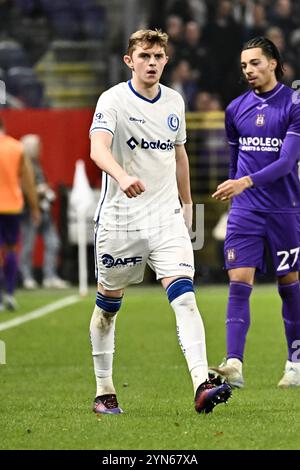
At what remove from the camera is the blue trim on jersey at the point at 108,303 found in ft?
25.6

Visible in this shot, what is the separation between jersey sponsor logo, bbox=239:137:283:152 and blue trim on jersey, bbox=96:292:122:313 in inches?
73.5

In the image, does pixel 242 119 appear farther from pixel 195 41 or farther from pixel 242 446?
pixel 195 41

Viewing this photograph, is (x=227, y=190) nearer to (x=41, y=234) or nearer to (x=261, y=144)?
(x=261, y=144)

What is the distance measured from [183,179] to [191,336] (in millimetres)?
1101

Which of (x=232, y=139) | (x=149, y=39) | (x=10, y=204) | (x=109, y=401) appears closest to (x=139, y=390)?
(x=109, y=401)

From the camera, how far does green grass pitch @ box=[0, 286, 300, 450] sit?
6617mm

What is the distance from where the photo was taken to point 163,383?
9555 mm

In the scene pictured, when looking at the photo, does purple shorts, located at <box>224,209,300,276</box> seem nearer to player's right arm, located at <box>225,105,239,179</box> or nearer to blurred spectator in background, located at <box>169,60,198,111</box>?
player's right arm, located at <box>225,105,239,179</box>

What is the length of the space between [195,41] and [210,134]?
7.25 ft

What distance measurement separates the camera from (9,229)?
16.6 m

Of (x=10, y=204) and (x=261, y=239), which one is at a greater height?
(x=261, y=239)

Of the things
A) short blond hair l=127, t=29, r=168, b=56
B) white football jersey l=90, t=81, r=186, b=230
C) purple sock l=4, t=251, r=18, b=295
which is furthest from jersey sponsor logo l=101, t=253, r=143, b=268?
purple sock l=4, t=251, r=18, b=295

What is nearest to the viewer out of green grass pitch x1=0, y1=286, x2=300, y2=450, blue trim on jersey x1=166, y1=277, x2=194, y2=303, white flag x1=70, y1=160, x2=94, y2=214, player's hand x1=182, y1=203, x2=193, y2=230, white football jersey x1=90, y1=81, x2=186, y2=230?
green grass pitch x1=0, y1=286, x2=300, y2=450

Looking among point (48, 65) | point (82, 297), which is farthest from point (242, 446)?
point (48, 65)
